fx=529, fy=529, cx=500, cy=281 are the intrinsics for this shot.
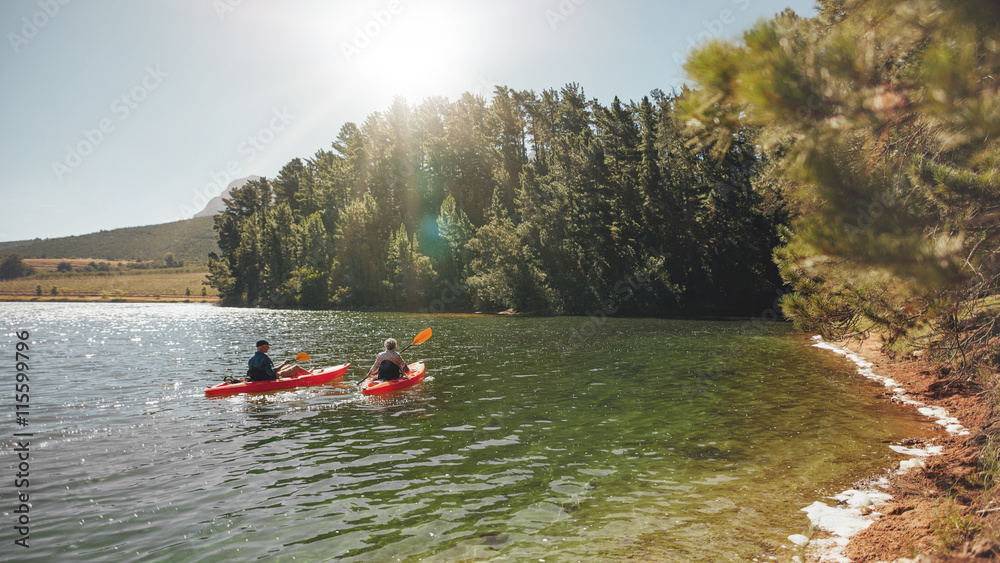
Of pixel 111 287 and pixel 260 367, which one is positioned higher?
pixel 111 287

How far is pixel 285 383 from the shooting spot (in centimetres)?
1587

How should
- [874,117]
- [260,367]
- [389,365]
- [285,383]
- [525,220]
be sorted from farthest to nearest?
[525,220]
[285,383]
[260,367]
[389,365]
[874,117]

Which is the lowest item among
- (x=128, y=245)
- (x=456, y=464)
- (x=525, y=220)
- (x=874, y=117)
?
(x=456, y=464)

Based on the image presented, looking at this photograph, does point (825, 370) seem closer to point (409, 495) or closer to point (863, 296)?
point (863, 296)

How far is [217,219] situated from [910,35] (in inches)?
4755

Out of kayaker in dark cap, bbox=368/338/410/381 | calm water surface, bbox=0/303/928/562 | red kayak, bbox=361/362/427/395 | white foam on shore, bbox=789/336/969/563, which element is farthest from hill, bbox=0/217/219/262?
white foam on shore, bbox=789/336/969/563

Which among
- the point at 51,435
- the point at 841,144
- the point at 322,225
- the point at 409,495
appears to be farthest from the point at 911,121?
the point at 322,225

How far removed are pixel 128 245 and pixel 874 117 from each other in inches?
8593

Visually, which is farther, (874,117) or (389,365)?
(389,365)

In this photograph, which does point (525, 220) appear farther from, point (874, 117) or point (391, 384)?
point (874, 117)

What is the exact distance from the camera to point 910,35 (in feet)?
14.6

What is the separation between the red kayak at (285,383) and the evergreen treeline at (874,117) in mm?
14044

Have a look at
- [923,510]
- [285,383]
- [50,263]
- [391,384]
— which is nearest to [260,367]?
[285,383]

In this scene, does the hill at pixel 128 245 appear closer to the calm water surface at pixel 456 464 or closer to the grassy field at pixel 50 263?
the grassy field at pixel 50 263
